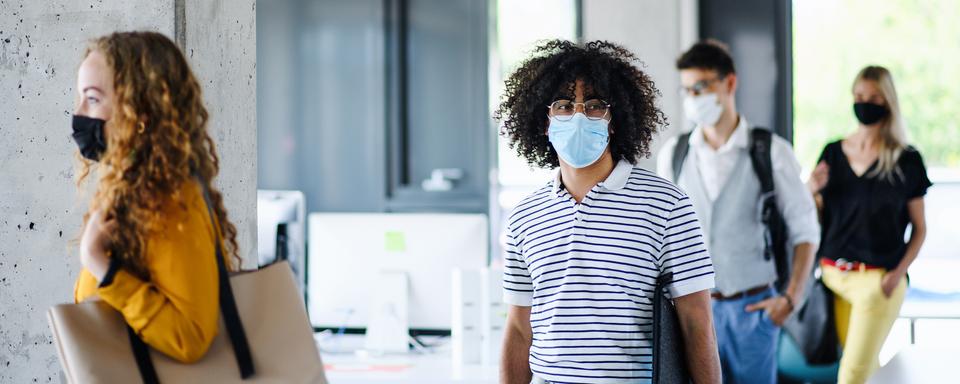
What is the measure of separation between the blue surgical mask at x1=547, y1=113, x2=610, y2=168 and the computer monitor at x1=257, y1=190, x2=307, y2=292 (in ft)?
6.57

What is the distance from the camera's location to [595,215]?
6.74ft

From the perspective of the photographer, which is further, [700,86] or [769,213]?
→ [700,86]

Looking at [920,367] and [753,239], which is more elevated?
[753,239]

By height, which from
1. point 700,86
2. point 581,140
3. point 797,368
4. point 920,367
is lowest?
point 797,368

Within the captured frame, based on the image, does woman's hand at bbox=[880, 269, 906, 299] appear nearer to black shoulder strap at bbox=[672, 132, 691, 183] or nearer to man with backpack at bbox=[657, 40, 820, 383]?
man with backpack at bbox=[657, 40, 820, 383]

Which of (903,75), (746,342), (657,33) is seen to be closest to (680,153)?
(746,342)

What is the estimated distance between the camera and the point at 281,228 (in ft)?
13.1

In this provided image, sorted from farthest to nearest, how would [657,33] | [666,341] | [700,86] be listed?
[657,33]
[700,86]
[666,341]

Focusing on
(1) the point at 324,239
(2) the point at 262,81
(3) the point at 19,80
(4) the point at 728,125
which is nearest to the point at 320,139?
(2) the point at 262,81

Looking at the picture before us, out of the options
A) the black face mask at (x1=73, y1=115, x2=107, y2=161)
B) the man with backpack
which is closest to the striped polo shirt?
the black face mask at (x1=73, y1=115, x2=107, y2=161)

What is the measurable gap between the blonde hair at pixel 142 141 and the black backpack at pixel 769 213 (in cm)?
234

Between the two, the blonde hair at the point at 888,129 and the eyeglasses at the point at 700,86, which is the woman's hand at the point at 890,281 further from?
the eyeglasses at the point at 700,86

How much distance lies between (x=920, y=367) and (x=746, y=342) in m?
0.99

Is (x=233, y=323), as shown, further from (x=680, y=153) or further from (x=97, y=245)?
(x=680, y=153)
